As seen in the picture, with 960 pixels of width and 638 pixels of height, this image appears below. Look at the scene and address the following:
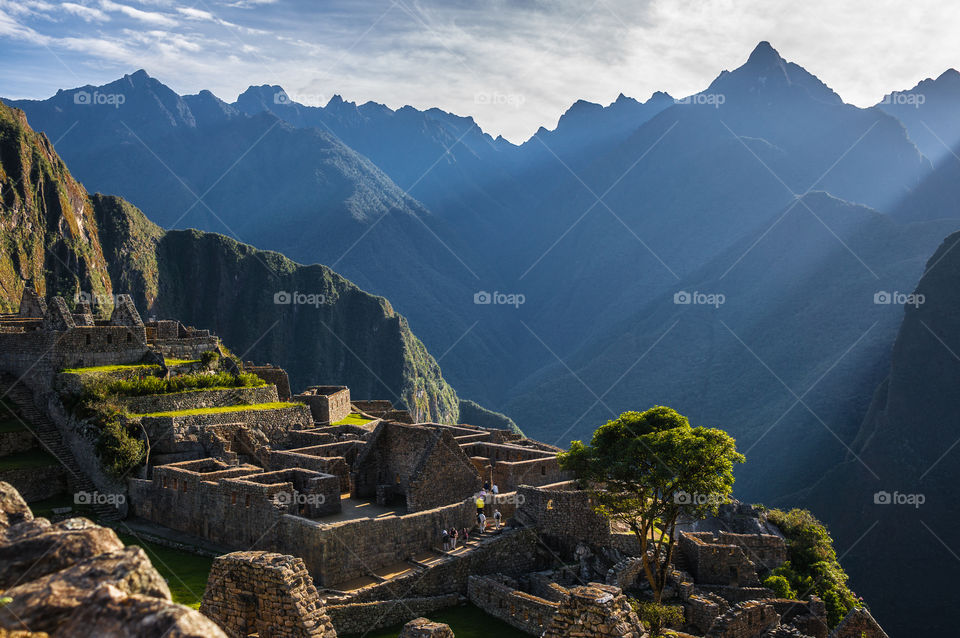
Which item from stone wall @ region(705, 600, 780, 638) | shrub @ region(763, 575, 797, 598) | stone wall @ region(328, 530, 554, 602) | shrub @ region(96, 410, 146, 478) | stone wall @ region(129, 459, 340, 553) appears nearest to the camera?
stone wall @ region(705, 600, 780, 638)

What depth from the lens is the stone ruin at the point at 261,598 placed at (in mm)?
9328

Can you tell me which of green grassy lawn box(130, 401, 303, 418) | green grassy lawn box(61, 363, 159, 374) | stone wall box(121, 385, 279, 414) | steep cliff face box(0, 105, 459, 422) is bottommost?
green grassy lawn box(130, 401, 303, 418)

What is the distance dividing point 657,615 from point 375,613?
24.2 feet

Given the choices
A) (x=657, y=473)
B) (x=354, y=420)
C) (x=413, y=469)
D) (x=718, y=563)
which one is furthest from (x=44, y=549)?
(x=354, y=420)

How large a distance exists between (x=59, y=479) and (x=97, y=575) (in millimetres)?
25918

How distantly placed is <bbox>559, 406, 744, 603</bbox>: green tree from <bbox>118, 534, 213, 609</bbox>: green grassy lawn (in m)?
11.8

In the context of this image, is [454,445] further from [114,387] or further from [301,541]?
[114,387]

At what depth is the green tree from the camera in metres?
20.7

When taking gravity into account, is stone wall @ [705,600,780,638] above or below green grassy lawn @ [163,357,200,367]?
below

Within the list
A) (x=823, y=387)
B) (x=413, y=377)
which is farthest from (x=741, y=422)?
(x=413, y=377)

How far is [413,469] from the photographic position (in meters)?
23.4

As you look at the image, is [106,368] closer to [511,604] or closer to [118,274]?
[511,604]

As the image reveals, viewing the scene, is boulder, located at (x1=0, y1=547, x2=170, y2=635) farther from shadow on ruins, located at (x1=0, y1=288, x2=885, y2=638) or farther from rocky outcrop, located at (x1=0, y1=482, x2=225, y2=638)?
shadow on ruins, located at (x1=0, y1=288, x2=885, y2=638)

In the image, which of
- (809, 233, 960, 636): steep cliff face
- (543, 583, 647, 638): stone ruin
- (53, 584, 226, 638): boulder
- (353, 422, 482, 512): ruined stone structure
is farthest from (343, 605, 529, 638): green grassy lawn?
(809, 233, 960, 636): steep cliff face
